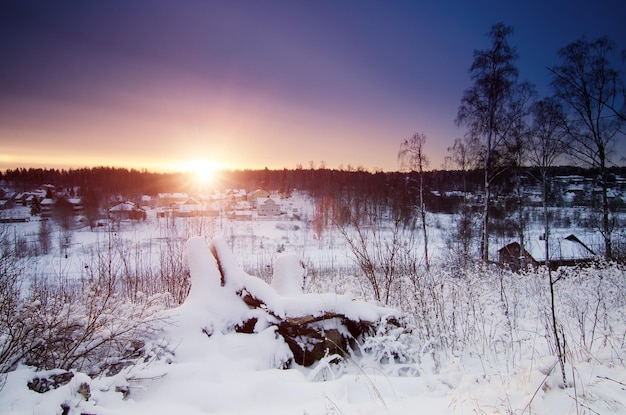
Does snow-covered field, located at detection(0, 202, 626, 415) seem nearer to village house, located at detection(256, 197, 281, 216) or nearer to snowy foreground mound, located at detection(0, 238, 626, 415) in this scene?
snowy foreground mound, located at detection(0, 238, 626, 415)

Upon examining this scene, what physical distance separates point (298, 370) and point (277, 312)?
0.95 m

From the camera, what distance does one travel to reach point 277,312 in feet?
14.3

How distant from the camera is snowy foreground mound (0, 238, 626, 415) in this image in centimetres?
238

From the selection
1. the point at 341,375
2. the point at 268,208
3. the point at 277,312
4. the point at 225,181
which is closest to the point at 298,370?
the point at 341,375

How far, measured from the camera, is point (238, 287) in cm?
468

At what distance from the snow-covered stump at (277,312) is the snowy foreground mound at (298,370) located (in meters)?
0.01

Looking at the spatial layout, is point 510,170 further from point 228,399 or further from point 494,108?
point 228,399

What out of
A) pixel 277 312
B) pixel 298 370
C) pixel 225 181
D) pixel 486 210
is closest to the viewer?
pixel 298 370

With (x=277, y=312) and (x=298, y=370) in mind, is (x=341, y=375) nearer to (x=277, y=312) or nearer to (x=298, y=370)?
(x=298, y=370)

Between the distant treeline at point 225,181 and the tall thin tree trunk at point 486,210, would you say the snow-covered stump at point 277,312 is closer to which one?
the tall thin tree trunk at point 486,210

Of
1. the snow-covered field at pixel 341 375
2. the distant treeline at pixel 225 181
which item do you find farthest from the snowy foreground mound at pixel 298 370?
the distant treeline at pixel 225 181

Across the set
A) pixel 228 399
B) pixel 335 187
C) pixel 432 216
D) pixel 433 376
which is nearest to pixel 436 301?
pixel 433 376

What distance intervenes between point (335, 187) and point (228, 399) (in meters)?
65.5

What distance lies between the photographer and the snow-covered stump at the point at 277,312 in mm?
4297
